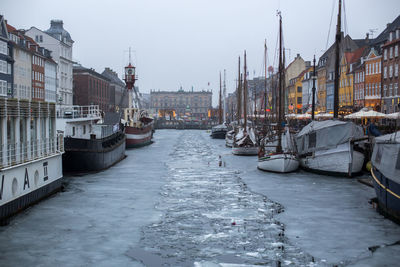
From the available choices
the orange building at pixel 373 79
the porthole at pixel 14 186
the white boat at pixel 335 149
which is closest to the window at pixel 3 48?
the white boat at pixel 335 149

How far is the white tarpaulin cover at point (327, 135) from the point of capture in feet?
111

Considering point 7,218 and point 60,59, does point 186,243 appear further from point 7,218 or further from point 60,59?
point 60,59

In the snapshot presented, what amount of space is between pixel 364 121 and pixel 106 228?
56.4 m

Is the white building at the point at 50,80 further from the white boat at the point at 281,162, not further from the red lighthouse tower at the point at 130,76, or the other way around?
the white boat at the point at 281,162

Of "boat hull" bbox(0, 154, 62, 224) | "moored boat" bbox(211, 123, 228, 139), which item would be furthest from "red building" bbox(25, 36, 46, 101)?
"boat hull" bbox(0, 154, 62, 224)

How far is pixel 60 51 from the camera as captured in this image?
309 feet

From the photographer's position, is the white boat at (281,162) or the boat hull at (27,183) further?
the white boat at (281,162)

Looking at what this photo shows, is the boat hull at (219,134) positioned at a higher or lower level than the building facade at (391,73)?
lower

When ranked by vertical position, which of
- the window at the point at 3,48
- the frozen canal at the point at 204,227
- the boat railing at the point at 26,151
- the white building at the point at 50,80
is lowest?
the frozen canal at the point at 204,227

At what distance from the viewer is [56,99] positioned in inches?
3561

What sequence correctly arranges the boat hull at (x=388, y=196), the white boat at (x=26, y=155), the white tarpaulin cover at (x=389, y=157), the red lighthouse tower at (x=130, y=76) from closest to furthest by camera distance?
1. the white tarpaulin cover at (x=389, y=157)
2. the boat hull at (x=388, y=196)
3. the white boat at (x=26, y=155)
4. the red lighthouse tower at (x=130, y=76)

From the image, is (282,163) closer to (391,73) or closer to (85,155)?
(85,155)

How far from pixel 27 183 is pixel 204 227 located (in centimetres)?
824

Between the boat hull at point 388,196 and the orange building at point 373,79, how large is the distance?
51.6m
